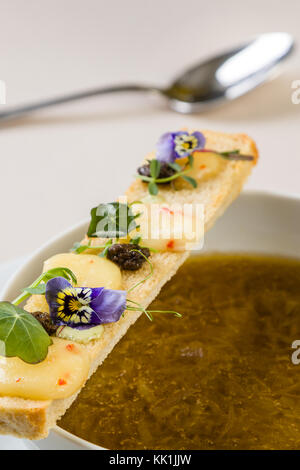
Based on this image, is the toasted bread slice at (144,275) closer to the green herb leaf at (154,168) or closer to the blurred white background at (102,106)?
the green herb leaf at (154,168)

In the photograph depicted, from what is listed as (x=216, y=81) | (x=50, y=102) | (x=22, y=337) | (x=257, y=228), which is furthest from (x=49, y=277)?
(x=216, y=81)

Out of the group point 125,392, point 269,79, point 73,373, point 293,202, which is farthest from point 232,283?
point 269,79

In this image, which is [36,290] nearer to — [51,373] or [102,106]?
[51,373]

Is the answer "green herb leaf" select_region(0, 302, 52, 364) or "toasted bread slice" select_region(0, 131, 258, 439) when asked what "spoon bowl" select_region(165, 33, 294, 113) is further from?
"green herb leaf" select_region(0, 302, 52, 364)

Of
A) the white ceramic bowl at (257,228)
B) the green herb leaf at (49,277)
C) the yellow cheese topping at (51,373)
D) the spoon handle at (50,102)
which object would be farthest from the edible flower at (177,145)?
the spoon handle at (50,102)
